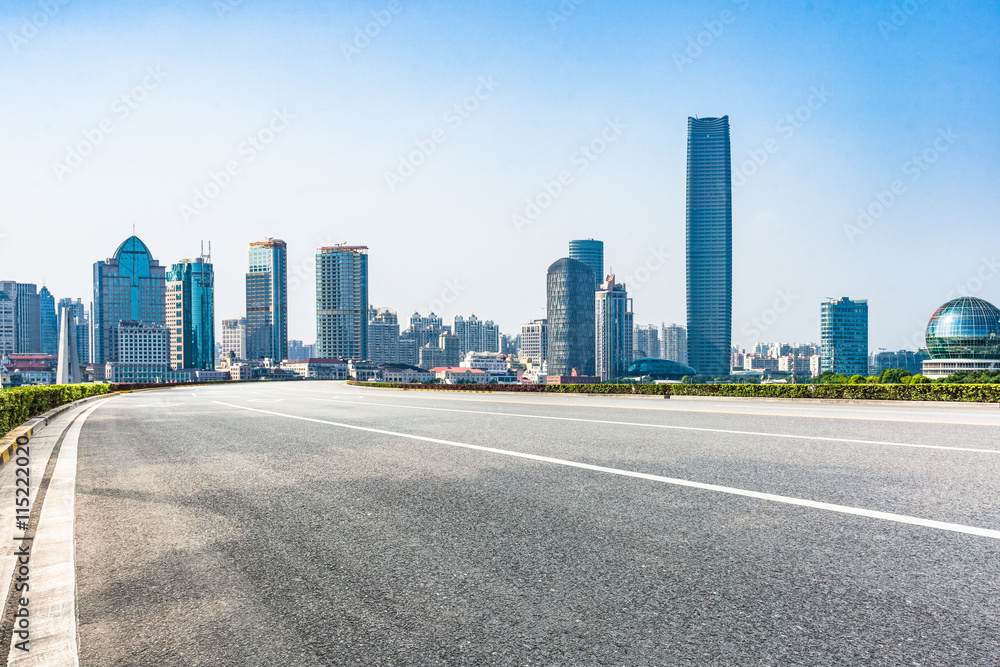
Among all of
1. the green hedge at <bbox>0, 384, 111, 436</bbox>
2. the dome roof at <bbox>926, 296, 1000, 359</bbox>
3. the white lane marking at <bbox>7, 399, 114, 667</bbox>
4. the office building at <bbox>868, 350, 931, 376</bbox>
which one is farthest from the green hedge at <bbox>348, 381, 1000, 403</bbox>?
the office building at <bbox>868, 350, 931, 376</bbox>

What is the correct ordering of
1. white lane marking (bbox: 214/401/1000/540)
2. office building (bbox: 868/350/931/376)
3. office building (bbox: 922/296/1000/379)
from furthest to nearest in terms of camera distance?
office building (bbox: 868/350/931/376) → office building (bbox: 922/296/1000/379) → white lane marking (bbox: 214/401/1000/540)

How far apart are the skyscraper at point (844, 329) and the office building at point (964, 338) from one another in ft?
324

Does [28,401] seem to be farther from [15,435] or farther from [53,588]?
[53,588]

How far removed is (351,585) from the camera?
3.88m

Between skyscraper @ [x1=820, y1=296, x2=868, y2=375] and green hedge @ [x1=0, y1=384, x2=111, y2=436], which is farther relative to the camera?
skyscraper @ [x1=820, y1=296, x2=868, y2=375]

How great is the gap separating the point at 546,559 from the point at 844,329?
19664 cm

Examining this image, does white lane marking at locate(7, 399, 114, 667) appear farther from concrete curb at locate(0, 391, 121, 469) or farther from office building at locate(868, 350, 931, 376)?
office building at locate(868, 350, 931, 376)

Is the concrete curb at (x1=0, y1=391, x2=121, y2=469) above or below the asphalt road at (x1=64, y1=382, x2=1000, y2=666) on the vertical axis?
below

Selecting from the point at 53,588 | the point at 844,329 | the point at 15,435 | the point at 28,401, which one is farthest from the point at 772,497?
the point at 844,329

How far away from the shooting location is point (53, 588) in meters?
4.03

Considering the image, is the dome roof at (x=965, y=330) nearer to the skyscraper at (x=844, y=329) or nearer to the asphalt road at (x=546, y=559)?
the asphalt road at (x=546, y=559)

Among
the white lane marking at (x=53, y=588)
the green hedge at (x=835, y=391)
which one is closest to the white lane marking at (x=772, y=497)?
the white lane marking at (x=53, y=588)

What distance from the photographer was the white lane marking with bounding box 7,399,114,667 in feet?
10.2

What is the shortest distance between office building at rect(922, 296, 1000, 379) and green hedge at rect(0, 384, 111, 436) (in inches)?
3381
